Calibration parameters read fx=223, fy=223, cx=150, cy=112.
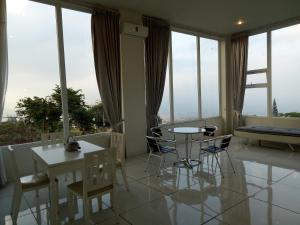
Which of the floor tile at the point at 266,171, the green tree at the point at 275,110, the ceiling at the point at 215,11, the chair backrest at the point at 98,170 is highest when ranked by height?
the ceiling at the point at 215,11

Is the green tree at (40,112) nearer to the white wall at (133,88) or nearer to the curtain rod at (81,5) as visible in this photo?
the white wall at (133,88)

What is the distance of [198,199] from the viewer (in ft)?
9.50

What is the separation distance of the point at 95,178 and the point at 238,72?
5.90 m

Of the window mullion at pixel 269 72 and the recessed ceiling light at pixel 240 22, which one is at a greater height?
the recessed ceiling light at pixel 240 22

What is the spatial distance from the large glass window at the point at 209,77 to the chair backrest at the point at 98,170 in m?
4.92

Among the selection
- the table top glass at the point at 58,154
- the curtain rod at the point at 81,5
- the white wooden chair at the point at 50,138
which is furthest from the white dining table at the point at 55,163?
the curtain rod at the point at 81,5

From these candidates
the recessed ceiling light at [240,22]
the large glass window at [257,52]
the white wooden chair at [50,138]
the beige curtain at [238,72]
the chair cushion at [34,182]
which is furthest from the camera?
the beige curtain at [238,72]

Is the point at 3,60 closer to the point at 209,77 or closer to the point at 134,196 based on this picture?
the point at 134,196

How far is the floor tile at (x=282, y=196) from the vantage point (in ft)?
8.73

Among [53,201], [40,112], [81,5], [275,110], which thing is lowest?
[53,201]

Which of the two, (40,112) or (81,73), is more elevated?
(81,73)

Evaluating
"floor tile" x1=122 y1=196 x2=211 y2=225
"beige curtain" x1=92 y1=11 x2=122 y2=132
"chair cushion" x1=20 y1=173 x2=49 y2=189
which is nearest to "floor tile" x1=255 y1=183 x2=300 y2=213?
"floor tile" x1=122 y1=196 x2=211 y2=225

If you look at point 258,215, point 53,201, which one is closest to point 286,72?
point 258,215

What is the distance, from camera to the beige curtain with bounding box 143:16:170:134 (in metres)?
5.19
